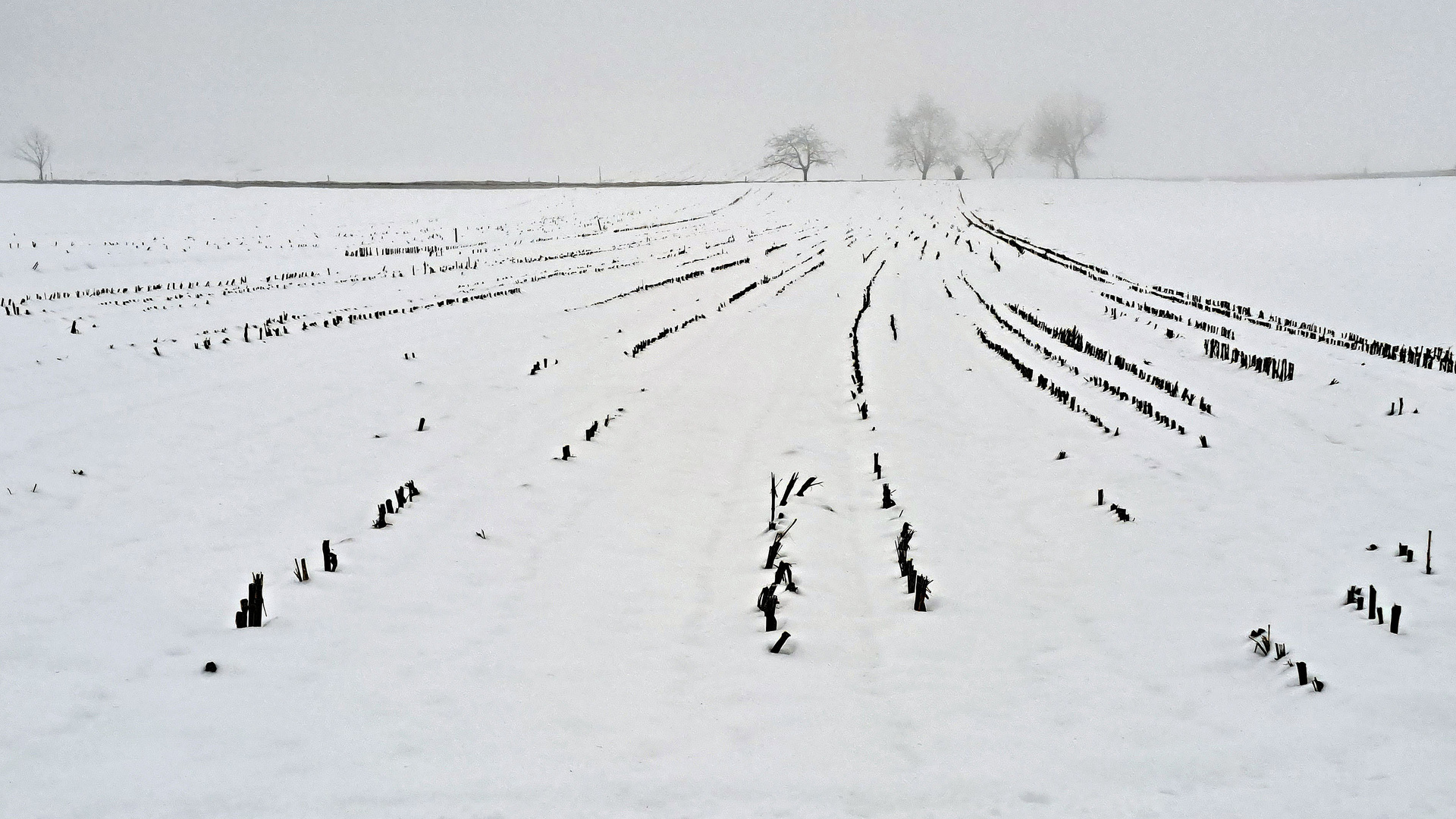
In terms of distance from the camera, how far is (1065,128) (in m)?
103

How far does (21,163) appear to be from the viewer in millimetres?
126000

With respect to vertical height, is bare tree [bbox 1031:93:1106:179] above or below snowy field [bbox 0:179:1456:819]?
above

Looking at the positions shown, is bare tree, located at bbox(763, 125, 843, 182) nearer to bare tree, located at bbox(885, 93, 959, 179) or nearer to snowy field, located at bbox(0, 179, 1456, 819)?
bare tree, located at bbox(885, 93, 959, 179)

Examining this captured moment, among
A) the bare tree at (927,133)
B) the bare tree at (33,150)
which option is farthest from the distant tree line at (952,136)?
the bare tree at (33,150)

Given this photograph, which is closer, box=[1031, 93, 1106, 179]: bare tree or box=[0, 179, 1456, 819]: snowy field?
box=[0, 179, 1456, 819]: snowy field

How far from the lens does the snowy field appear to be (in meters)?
3.78

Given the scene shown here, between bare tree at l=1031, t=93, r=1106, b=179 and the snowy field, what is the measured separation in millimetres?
95849

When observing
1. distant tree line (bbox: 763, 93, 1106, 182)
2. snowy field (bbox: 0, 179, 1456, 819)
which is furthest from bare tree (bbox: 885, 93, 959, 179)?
snowy field (bbox: 0, 179, 1456, 819)

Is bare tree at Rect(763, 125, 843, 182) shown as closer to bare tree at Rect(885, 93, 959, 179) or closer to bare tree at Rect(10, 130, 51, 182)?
bare tree at Rect(885, 93, 959, 179)

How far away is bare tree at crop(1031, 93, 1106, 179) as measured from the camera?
338 ft

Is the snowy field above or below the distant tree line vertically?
below

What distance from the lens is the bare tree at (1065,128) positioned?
10294 centimetres

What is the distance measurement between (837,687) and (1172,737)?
4.80ft

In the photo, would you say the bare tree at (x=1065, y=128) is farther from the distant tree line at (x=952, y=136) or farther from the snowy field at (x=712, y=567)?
the snowy field at (x=712, y=567)
